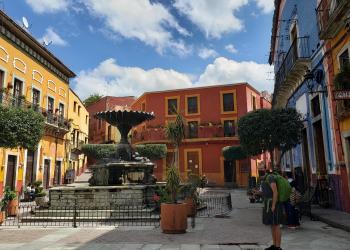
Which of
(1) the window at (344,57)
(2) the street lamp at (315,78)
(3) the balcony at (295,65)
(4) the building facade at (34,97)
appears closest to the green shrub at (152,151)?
(4) the building facade at (34,97)

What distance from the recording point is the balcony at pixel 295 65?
510 inches

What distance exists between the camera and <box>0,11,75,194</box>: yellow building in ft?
59.3

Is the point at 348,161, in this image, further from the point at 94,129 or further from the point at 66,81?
the point at 94,129

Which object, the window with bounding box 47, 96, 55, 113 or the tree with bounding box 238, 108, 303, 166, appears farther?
the window with bounding box 47, 96, 55, 113

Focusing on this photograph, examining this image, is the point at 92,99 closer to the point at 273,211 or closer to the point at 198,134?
the point at 198,134

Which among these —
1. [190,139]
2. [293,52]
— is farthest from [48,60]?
[293,52]

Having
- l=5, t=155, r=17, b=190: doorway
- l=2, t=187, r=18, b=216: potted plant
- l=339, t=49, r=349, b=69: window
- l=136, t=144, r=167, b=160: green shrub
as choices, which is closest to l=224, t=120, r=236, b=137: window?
l=136, t=144, r=167, b=160: green shrub

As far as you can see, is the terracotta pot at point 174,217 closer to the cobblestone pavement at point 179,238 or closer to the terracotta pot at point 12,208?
the cobblestone pavement at point 179,238

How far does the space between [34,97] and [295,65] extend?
16267mm

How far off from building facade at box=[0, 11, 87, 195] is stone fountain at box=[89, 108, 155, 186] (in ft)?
18.3

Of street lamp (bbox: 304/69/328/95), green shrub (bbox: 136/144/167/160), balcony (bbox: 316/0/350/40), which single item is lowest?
green shrub (bbox: 136/144/167/160)

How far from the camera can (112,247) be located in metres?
6.21

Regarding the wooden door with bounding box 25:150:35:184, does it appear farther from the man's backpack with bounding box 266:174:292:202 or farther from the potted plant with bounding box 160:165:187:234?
the man's backpack with bounding box 266:174:292:202

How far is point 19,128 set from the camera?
476 inches
